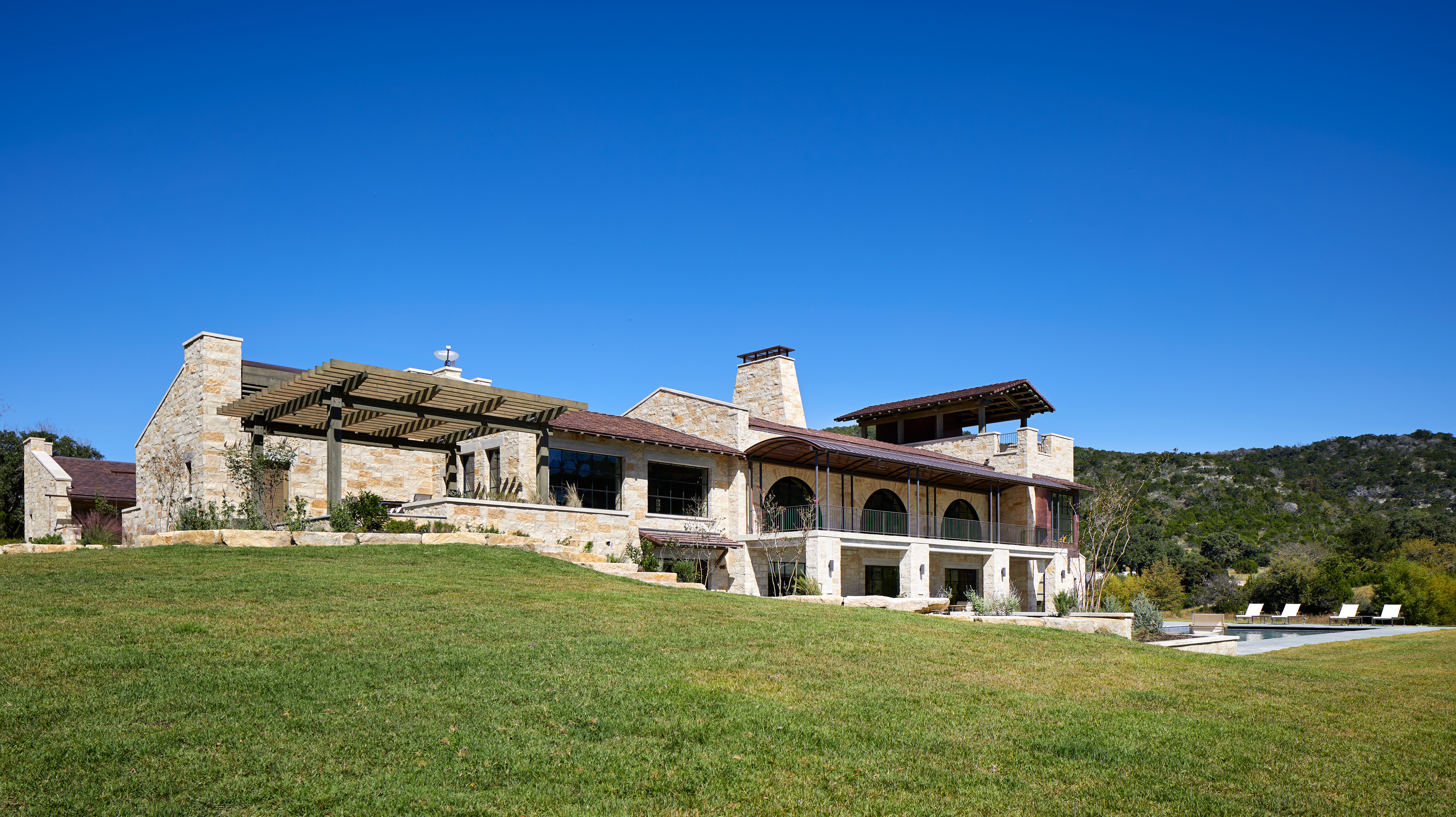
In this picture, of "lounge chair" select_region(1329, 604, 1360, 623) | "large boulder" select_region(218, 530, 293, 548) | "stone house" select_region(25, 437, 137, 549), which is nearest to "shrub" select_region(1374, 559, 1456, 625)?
"lounge chair" select_region(1329, 604, 1360, 623)

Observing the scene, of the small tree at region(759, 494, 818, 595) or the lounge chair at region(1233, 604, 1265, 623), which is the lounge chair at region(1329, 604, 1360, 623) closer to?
the lounge chair at region(1233, 604, 1265, 623)

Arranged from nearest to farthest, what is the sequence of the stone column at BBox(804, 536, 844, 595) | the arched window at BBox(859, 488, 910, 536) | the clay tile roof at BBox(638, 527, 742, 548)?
the clay tile roof at BBox(638, 527, 742, 548), the stone column at BBox(804, 536, 844, 595), the arched window at BBox(859, 488, 910, 536)

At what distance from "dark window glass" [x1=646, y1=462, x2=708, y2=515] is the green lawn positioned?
1507 centimetres

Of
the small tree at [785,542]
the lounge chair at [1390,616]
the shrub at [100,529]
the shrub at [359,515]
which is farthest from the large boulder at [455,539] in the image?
the lounge chair at [1390,616]

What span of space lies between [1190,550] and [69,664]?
2196 inches

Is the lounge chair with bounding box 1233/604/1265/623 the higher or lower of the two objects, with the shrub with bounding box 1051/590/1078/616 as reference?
lower

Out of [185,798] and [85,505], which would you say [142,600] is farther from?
[85,505]

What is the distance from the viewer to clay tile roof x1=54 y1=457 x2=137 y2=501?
3225cm

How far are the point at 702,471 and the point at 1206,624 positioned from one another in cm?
1636

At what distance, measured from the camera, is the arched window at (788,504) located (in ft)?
99.9

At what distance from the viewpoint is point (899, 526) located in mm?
33219

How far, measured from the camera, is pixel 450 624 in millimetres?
11109

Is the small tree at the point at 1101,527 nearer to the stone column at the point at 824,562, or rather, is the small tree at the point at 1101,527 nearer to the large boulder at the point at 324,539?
the stone column at the point at 824,562

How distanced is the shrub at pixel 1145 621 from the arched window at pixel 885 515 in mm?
8309
